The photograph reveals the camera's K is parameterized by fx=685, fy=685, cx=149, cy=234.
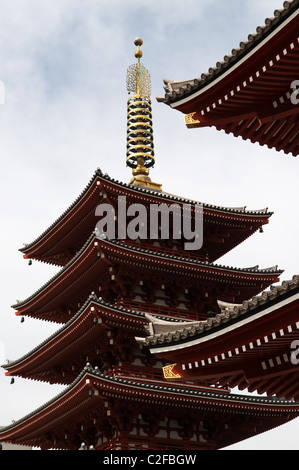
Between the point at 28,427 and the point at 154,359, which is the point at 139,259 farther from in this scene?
the point at 28,427

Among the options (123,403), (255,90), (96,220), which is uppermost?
(96,220)

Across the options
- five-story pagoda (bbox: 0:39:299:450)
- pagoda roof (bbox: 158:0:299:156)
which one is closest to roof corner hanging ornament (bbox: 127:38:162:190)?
five-story pagoda (bbox: 0:39:299:450)

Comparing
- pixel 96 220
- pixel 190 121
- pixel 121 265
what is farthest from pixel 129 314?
pixel 190 121

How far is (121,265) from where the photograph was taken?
2688cm

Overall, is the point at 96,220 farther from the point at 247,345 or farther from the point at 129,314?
the point at 247,345

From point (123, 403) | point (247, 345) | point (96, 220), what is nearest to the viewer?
point (247, 345)

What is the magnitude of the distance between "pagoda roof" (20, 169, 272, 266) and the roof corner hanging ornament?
2.67 m

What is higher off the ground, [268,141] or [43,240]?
[43,240]

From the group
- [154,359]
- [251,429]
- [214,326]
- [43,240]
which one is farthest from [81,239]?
[214,326]

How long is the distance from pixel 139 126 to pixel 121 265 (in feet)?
34.6

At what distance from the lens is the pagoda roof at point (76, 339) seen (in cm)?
2480

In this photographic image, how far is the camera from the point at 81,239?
101ft

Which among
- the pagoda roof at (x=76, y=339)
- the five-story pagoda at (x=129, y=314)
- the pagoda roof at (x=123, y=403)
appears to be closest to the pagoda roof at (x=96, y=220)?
the five-story pagoda at (x=129, y=314)

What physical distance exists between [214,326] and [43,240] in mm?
19701
